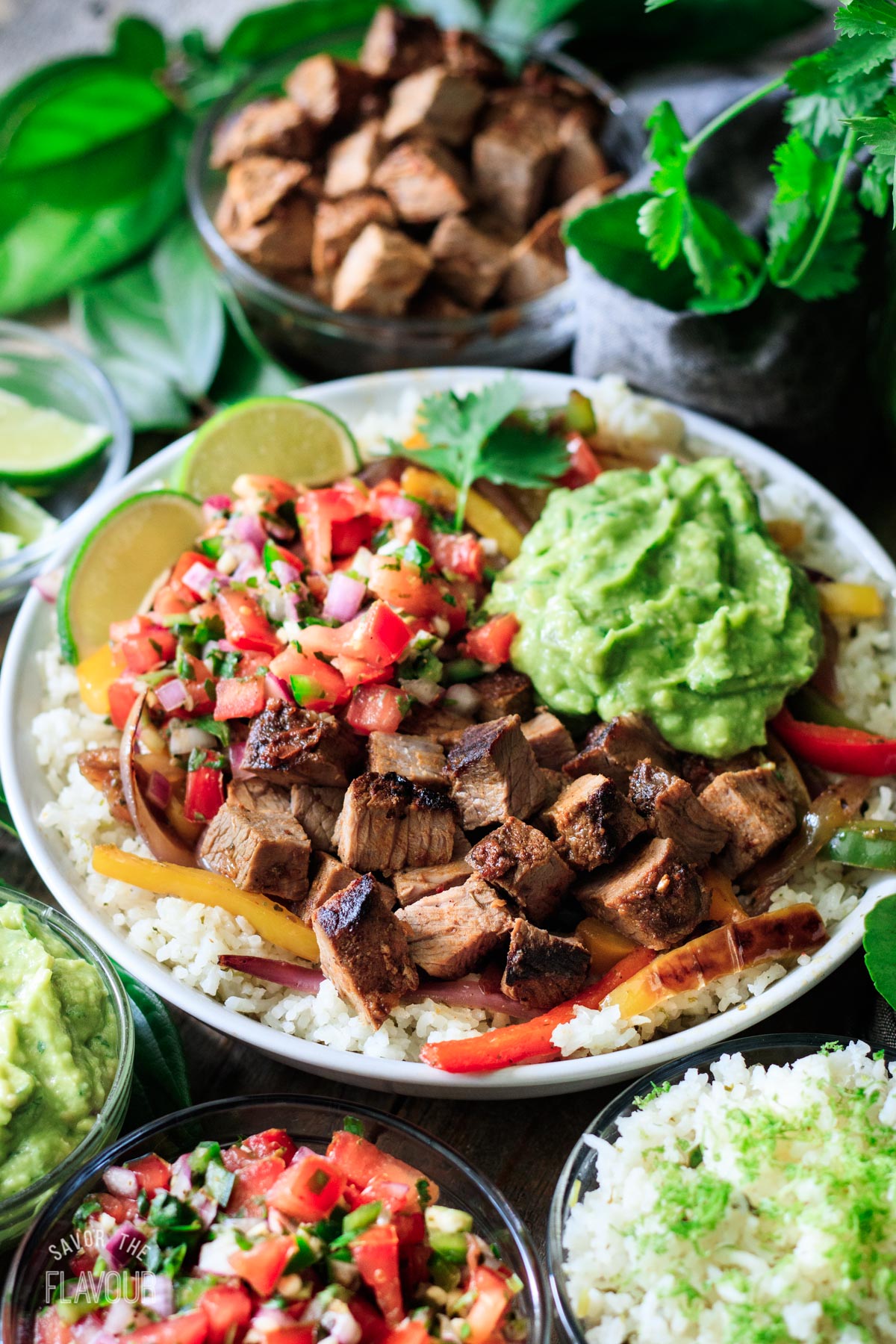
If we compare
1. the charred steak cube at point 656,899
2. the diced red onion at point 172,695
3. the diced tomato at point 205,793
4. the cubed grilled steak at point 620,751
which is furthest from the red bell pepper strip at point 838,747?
the diced red onion at point 172,695

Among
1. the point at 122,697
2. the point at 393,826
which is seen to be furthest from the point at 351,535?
the point at 393,826

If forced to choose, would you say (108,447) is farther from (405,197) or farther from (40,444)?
(405,197)

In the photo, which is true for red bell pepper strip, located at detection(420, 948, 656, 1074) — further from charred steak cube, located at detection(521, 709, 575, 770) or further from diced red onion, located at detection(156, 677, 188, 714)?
diced red onion, located at detection(156, 677, 188, 714)

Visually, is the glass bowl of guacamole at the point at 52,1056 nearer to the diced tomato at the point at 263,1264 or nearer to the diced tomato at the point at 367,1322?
the diced tomato at the point at 263,1264

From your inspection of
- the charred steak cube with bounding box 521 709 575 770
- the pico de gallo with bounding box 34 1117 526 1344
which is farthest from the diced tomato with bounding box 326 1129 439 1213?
the charred steak cube with bounding box 521 709 575 770

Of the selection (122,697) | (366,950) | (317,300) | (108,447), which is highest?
(317,300)

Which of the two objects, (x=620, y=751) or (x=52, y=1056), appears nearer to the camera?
(x=52, y=1056)
